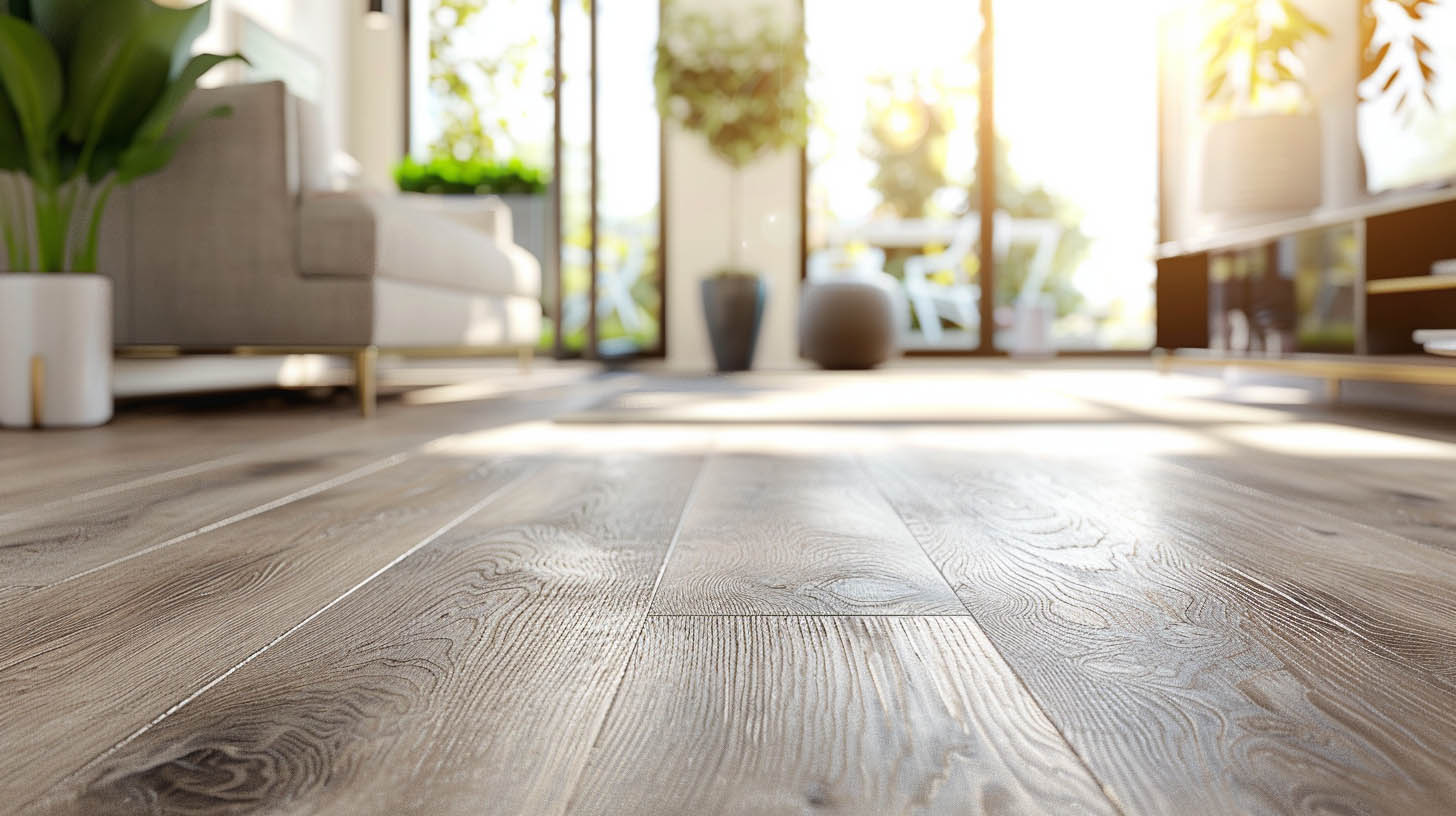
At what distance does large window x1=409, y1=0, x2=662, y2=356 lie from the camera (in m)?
4.53

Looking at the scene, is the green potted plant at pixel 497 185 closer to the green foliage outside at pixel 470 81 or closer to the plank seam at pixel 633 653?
the green foliage outside at pixel 470 81

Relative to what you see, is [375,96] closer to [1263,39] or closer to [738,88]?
[738,88]

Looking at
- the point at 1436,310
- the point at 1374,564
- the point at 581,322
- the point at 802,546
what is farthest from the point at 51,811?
the point at 581,322

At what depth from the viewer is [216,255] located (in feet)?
7.30

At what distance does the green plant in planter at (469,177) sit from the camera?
4.75 metres

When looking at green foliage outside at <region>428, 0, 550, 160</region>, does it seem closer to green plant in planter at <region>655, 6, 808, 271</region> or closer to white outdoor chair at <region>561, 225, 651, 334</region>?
white outdoor chair at <region>561, 225, 651, 334</region>

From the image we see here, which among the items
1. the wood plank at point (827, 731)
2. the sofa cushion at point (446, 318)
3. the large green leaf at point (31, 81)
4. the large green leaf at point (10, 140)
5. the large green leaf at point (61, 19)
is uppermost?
the large green leaf at point (61, 19)

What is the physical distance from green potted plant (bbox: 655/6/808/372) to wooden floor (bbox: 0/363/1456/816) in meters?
A: 3.18

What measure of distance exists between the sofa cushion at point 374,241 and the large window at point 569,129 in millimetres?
1694

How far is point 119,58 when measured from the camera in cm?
186

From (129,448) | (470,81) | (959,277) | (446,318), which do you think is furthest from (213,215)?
(959,277)

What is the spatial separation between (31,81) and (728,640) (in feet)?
6.12

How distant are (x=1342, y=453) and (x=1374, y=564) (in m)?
0.87

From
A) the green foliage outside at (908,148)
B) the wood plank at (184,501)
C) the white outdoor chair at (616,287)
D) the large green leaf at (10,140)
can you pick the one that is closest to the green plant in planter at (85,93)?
the large green leaf at (10,140)
